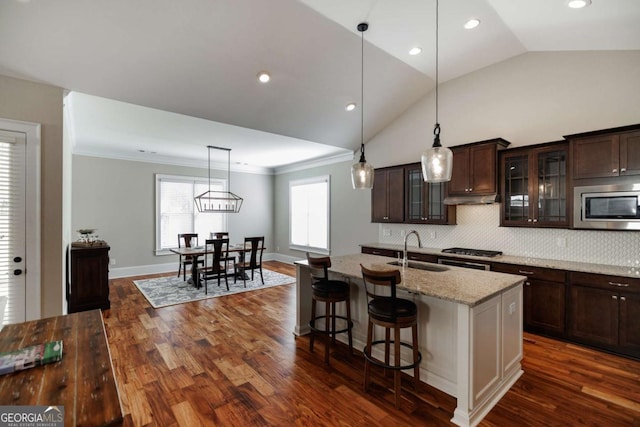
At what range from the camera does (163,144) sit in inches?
237

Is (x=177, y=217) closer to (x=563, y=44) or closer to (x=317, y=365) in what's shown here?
(x=317, y=365)

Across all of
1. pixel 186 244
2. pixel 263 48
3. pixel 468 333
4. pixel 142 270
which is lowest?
pixel 142 270

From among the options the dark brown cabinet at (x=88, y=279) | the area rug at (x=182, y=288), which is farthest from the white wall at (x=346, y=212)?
the dark brown cabinet at (x=88, y=279)

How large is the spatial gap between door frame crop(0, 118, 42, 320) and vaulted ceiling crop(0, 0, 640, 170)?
0.58m

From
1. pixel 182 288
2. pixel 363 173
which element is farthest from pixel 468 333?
pixel 182 288

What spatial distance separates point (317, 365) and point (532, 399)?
1794 millimetres

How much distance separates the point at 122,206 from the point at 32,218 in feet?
13.5

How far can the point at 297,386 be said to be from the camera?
256cm

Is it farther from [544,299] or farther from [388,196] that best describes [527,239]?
[388,196]

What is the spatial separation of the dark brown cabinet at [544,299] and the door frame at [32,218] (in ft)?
17.1

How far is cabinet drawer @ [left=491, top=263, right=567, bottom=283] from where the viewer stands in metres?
3.31

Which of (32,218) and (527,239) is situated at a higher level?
(32,218)

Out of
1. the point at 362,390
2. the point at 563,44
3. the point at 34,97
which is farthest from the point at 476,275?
the point at 34,97

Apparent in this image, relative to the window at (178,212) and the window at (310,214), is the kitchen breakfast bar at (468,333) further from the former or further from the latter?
the window at (178,212)
